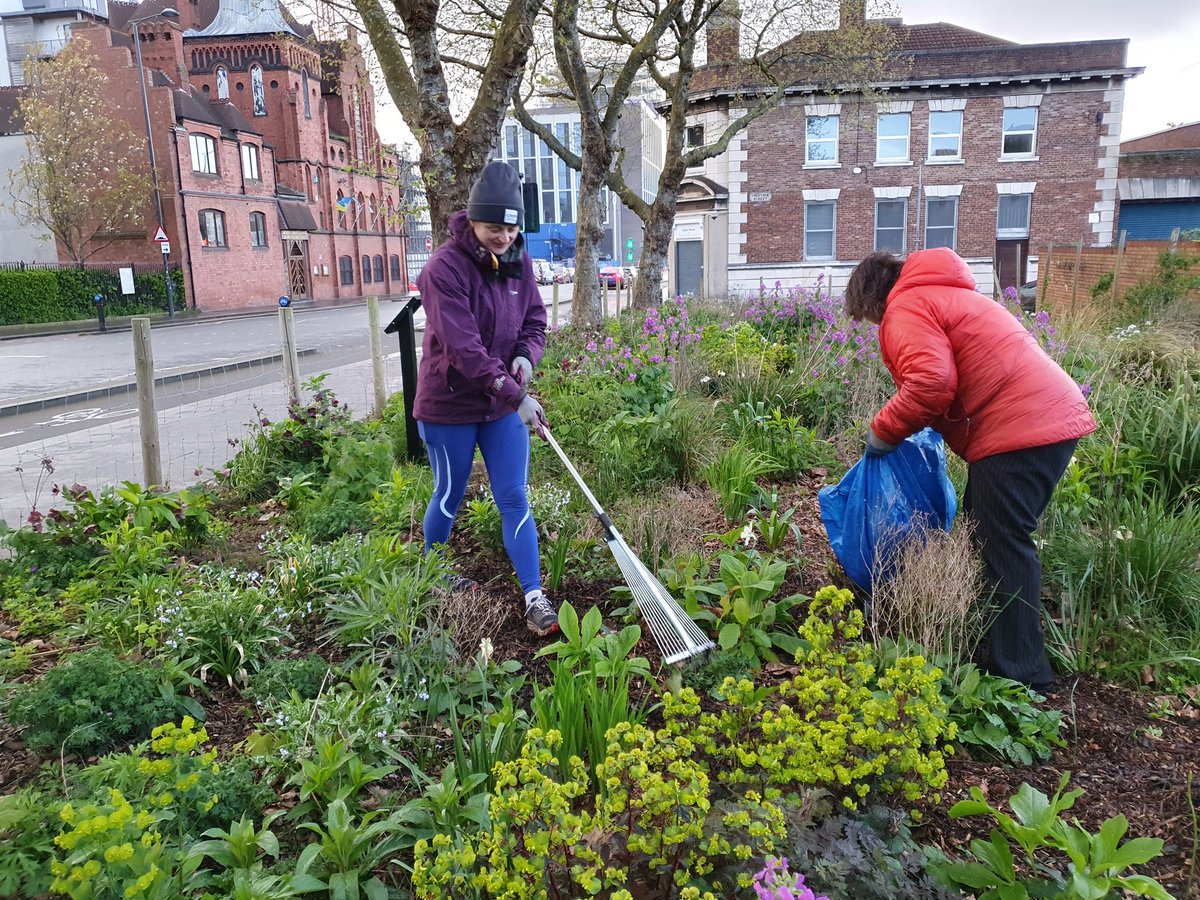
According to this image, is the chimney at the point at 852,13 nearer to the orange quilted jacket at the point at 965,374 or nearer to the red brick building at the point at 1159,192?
the orange quilted jacket at the point at 965,374

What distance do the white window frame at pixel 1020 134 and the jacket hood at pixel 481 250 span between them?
30215 mm

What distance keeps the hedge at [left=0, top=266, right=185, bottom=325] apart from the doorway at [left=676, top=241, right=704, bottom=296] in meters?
19.8

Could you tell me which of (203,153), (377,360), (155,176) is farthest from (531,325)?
(203,153)

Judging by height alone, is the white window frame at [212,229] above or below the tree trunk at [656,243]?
above

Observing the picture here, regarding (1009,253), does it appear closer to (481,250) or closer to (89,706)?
(481,250)

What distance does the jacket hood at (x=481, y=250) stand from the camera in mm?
3775

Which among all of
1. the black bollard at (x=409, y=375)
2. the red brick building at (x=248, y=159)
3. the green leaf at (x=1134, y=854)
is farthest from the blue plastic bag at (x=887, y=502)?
the red brick building at (x=248, y=159)

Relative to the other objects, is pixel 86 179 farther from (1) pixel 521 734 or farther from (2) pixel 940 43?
(1) pixel 521 734

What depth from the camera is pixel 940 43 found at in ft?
102

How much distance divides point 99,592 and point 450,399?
1877 mm

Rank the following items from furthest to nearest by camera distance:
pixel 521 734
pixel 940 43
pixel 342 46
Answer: pixel 940 43 → pixel 342 46 → pixel 521 734

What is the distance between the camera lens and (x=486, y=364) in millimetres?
3650

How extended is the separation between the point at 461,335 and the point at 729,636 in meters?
1.64

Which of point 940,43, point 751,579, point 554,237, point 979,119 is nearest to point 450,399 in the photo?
point 751,579
